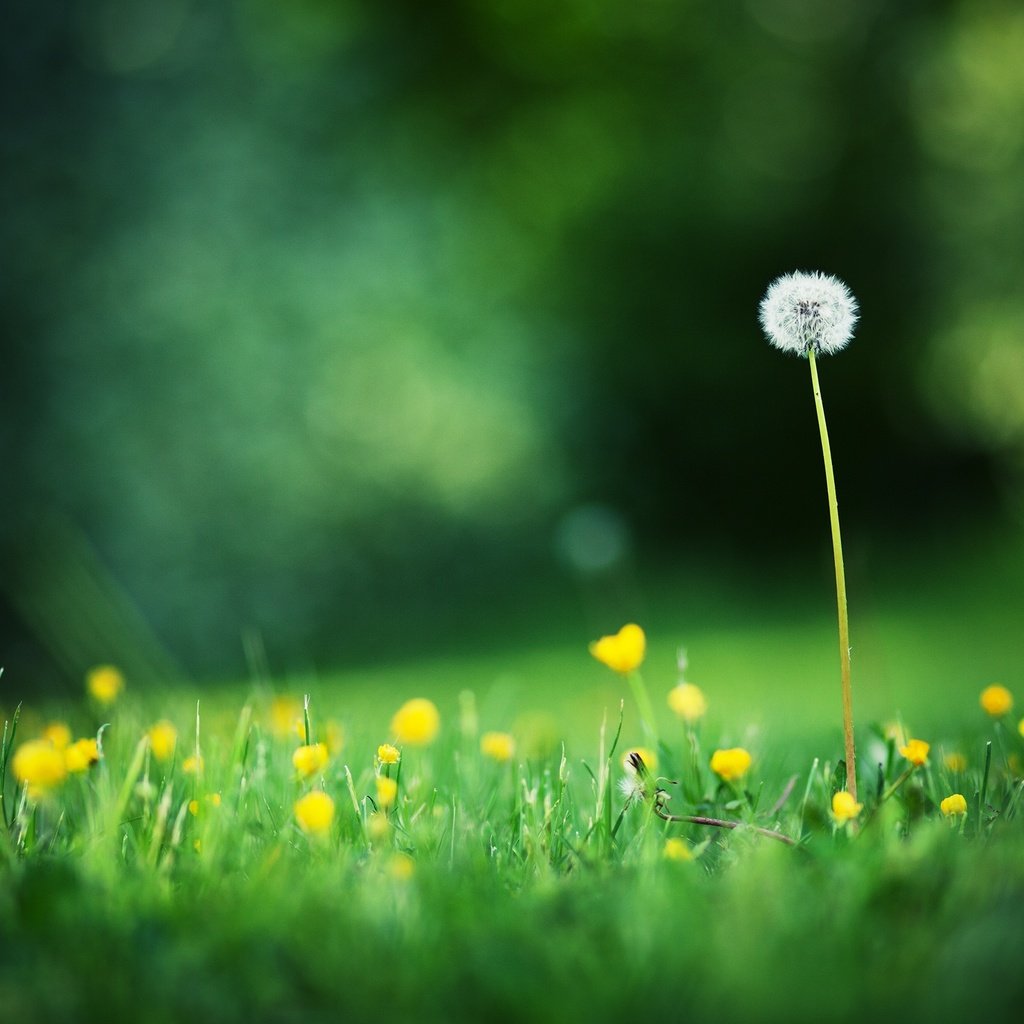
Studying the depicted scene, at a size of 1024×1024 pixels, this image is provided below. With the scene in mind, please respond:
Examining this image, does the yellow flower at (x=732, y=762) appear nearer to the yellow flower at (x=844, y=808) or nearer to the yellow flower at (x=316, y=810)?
the yellow flower at (x=844, y=808)

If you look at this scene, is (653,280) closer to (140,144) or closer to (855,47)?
(855,47)

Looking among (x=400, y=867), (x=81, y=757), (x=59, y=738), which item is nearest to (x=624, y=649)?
(x=400, y=867)

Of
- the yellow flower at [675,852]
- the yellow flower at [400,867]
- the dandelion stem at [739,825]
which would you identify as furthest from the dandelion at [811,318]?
the yellow flower at [400,867]

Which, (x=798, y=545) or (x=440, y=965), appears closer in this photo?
(x=440, y=965)

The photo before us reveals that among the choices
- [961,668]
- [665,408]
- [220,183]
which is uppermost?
[220,183]

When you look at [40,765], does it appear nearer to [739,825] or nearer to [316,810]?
[316,810]

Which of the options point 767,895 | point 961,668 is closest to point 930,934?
point 767,895

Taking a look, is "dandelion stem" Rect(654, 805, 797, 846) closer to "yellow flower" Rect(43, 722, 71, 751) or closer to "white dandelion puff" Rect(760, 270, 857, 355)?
"white dandelion puff" Rect(760, 270, 857, 355)
